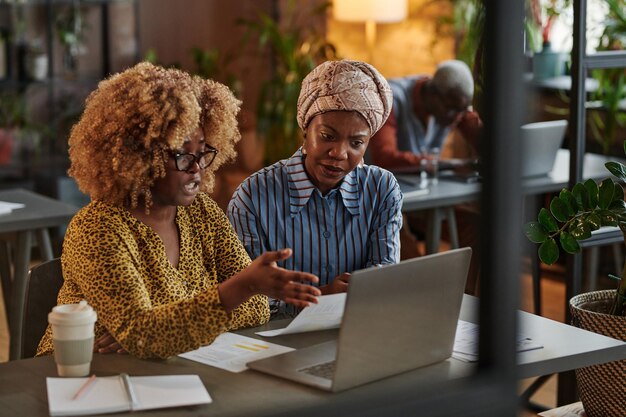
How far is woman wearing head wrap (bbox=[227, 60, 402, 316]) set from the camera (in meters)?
2.29

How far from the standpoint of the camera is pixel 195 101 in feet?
6.05

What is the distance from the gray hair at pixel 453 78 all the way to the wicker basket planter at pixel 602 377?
171cm

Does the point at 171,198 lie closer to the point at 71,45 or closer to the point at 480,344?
the point at 480,344

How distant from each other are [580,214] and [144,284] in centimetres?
113

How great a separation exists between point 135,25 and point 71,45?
42cm

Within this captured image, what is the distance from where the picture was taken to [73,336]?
1582 millimetres

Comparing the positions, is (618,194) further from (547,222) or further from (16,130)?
(16,130)

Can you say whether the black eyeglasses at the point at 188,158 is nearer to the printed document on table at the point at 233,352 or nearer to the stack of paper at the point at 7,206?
the printed document on table at the point at 233,352

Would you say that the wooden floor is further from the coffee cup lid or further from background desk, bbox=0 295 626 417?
the coffee cup lid

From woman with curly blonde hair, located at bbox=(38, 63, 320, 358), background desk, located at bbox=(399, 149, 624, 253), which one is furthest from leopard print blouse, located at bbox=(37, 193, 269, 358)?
background desk, located at bbox=(399, 149, 624, 253)

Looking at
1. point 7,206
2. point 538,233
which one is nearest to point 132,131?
point 538,233

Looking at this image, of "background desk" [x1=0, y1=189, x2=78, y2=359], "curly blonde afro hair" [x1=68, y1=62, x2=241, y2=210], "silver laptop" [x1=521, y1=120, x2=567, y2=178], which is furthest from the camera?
"silver laptop" [x1=521, y1=120, x2=567, y2=178]

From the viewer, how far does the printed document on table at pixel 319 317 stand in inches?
68.9

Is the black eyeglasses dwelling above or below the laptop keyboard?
above
